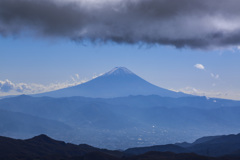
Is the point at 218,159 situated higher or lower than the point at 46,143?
lower

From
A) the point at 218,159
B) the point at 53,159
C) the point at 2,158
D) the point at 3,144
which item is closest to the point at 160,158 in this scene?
the point at 218,159

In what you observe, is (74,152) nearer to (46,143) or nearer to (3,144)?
(46,143)

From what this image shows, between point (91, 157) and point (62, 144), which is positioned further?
point (62, 144)

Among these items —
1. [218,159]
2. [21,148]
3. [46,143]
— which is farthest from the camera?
[46,143]

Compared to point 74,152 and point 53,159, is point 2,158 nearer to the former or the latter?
point 53,159

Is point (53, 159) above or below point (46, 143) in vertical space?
below

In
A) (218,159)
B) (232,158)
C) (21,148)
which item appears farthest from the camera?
(21,148)

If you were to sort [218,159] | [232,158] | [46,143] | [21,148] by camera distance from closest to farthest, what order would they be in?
[218,159], [232,158], [21,148], [46,143]

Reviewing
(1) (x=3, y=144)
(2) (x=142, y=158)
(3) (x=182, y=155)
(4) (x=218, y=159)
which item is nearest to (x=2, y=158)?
(1) (x=3, y=144)

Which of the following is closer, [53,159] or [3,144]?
[53,159]
